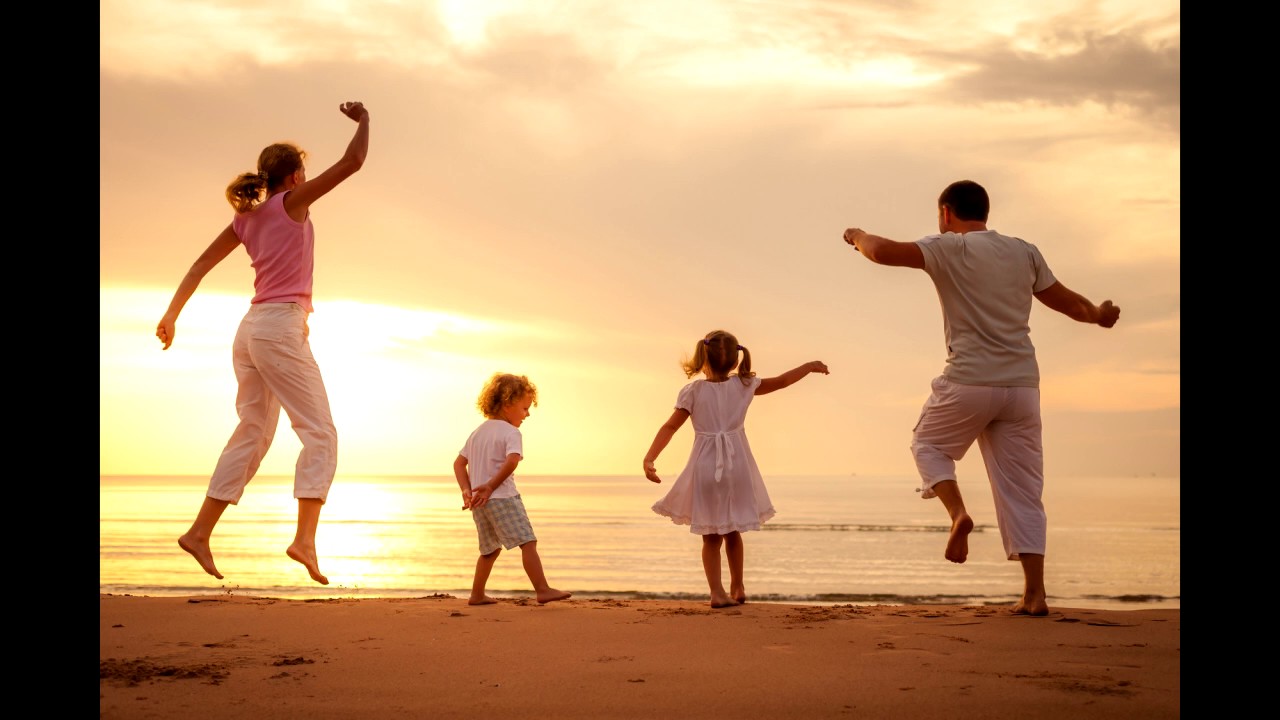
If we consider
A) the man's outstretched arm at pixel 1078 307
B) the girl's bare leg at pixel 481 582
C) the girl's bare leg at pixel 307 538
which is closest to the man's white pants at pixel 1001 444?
the man's outstretched arm at pixel 1078 307

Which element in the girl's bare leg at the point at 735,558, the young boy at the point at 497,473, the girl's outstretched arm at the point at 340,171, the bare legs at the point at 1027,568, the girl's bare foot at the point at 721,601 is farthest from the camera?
the young boy at the point at 497,473

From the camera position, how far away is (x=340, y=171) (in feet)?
17.8

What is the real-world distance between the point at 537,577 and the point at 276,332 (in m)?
2.84

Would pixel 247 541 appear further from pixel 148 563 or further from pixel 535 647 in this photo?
pixel 535 647

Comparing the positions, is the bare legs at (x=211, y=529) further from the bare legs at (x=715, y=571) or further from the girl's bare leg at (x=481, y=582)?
the bare legs at (x=715, y=571)

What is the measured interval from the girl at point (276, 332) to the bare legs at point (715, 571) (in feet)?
8.80

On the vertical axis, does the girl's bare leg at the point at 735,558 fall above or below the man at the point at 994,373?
below

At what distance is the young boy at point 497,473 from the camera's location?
773 centimetres

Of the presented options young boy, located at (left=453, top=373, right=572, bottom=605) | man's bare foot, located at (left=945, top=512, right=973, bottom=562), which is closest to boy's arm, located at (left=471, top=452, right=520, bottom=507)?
young boy, located at (left=453, top=373, right=572, bottom=605)

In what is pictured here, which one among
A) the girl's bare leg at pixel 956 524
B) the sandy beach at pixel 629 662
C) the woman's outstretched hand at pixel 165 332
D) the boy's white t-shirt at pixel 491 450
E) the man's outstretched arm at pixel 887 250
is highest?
the man's outstretched arm at pixel 887 250
